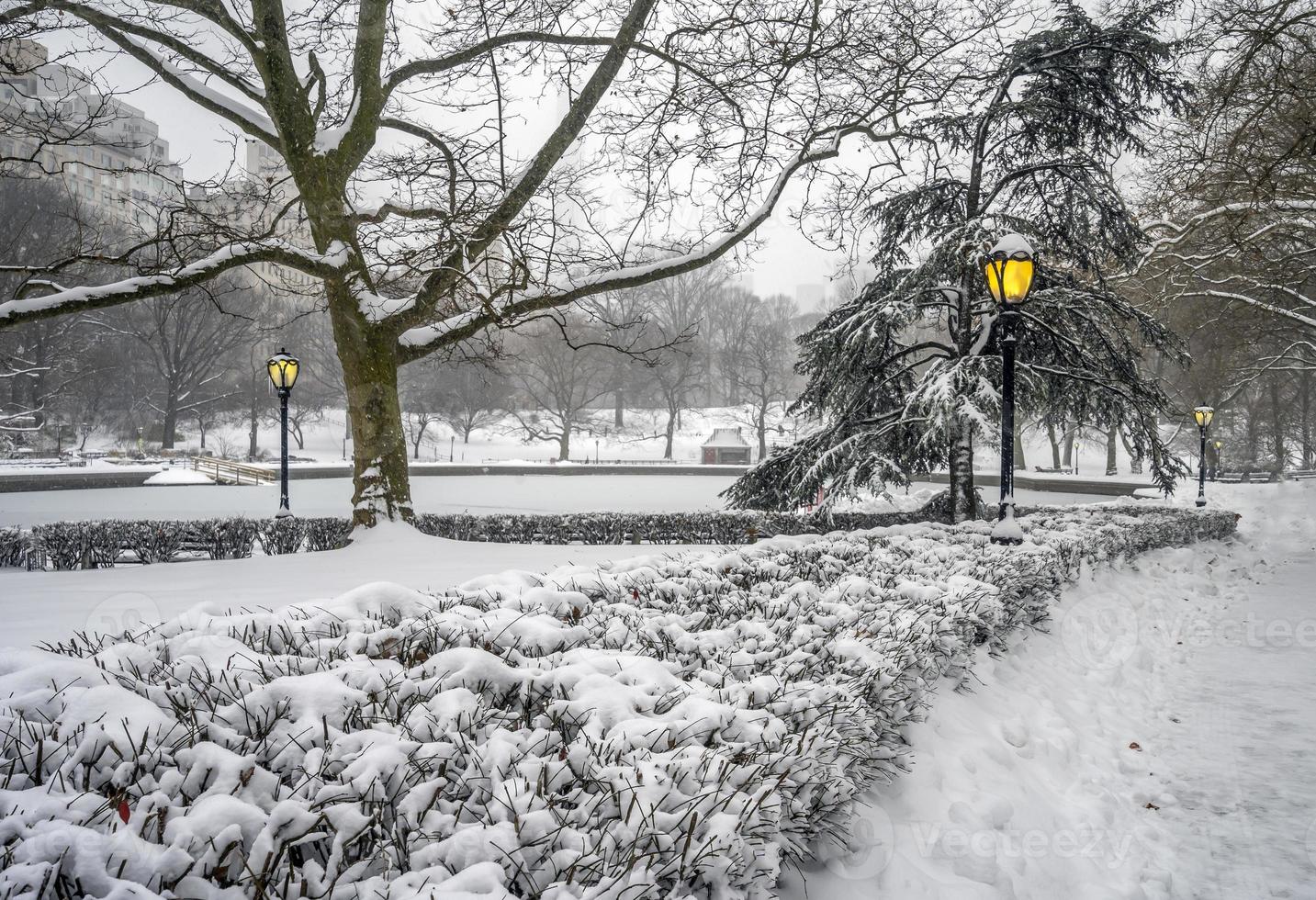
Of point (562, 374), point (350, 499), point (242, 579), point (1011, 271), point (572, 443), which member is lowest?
point (350, 499)

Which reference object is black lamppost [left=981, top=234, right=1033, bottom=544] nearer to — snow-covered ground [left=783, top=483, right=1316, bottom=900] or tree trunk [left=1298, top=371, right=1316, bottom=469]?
snow-covered ground [left=783, top=483, right=1316, bottom=900]

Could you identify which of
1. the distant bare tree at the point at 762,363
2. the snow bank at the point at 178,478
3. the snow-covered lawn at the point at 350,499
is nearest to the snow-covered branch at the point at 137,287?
the snow-covered lawn at the point at 350,499

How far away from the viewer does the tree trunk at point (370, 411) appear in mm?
9523

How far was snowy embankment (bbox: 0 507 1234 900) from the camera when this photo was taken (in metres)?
1.34

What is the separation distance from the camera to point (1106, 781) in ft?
11.7

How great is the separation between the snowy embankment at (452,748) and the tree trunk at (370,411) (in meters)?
6.90

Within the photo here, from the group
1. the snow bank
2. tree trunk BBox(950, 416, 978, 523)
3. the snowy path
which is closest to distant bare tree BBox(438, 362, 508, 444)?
the snow bank

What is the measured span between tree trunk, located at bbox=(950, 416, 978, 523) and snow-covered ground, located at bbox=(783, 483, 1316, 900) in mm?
5387

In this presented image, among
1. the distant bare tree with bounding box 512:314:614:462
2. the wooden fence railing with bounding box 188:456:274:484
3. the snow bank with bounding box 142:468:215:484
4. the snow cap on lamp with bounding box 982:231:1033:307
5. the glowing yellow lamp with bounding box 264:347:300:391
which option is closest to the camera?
the snow cap on lamp with bounding box 982:231:1033:307

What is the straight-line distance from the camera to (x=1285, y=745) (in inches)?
162

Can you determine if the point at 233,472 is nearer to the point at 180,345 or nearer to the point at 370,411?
the point at 180,345

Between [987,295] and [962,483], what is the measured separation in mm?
3334

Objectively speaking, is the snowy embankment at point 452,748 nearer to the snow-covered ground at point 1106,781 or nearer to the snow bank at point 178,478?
the snow-covered ground at point 1106,781

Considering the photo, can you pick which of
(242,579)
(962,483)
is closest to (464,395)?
(962,483)
